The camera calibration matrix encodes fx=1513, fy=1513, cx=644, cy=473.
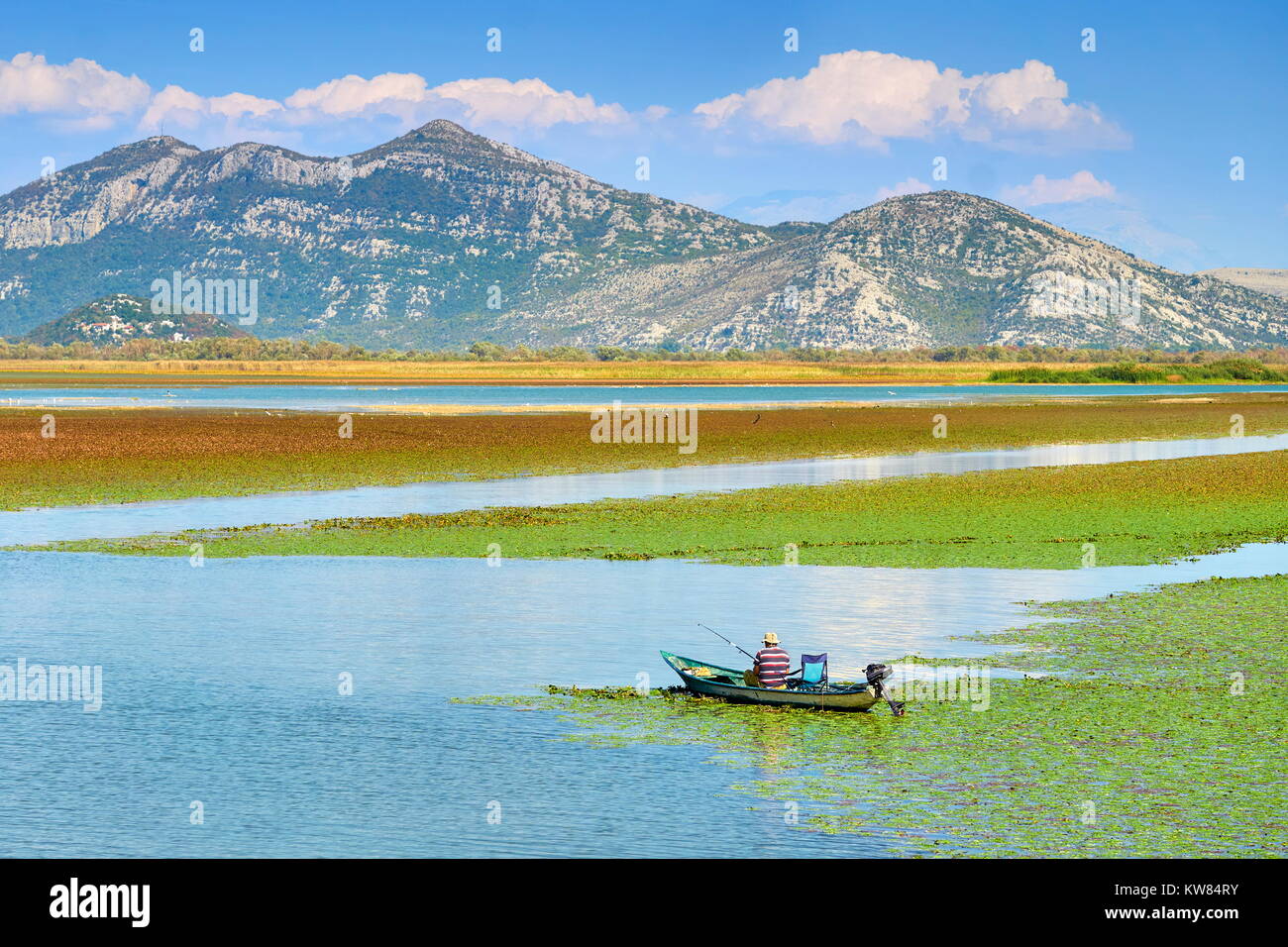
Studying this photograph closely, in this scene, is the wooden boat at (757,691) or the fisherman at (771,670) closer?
the wooden boat at (757,691)

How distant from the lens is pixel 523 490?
57906 mm

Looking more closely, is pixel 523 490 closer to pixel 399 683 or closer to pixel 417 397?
pixel 399 683

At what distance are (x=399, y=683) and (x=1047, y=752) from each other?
10.2m

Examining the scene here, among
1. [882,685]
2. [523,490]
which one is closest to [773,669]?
[882,685]

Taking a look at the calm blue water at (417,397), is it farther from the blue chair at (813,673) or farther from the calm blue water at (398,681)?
the blue chair at (813,673)

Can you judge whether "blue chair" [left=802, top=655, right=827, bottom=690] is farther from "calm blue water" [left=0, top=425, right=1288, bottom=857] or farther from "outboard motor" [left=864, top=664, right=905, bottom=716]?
"calm blue water" [left=0, top=425, right=1288, bottom=857]

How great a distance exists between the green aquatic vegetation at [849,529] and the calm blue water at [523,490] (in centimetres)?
254

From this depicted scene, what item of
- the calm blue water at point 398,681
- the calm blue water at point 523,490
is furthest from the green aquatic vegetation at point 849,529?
the calm blue water at point 523,490

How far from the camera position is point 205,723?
21609 millimetres

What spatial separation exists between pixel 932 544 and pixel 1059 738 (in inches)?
821

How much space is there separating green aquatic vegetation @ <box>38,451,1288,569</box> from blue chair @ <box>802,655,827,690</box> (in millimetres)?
15345

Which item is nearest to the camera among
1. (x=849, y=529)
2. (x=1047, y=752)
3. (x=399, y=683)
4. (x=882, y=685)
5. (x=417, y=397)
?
(x=1047, y=752)

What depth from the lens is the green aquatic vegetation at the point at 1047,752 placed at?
16.6 meters
